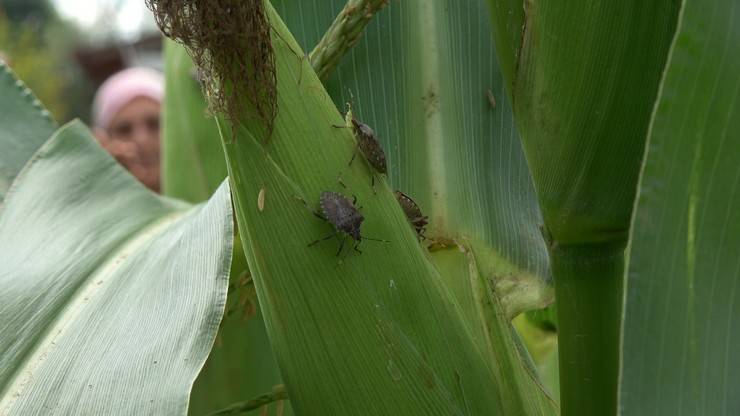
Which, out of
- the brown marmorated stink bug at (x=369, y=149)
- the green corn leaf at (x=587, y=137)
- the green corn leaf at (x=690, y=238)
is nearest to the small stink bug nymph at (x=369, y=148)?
the brown marmorated stink bug at (x=369, y=149)

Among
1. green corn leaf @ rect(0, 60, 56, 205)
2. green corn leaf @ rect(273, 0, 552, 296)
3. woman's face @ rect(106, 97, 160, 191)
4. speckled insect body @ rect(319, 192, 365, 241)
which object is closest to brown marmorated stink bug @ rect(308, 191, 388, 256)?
speckled insect body @ rect(319, 192, 365, 241)

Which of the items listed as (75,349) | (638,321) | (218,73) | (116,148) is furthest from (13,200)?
(116,148)

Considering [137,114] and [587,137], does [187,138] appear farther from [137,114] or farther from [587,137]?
[137,114]

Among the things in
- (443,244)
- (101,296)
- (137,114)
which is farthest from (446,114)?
(137,114)

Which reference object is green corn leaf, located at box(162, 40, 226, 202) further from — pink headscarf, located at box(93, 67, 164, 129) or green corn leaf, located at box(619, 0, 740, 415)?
pink headscarf, located at box(93, 67, 164, 129)

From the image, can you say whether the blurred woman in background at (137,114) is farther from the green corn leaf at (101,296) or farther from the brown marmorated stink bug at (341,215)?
the brown marmorated stink bug at (341,215)

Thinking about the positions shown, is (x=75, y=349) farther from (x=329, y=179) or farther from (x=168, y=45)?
(x=168, y=45)

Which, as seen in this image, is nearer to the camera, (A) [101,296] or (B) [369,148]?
(B) [369,148]
